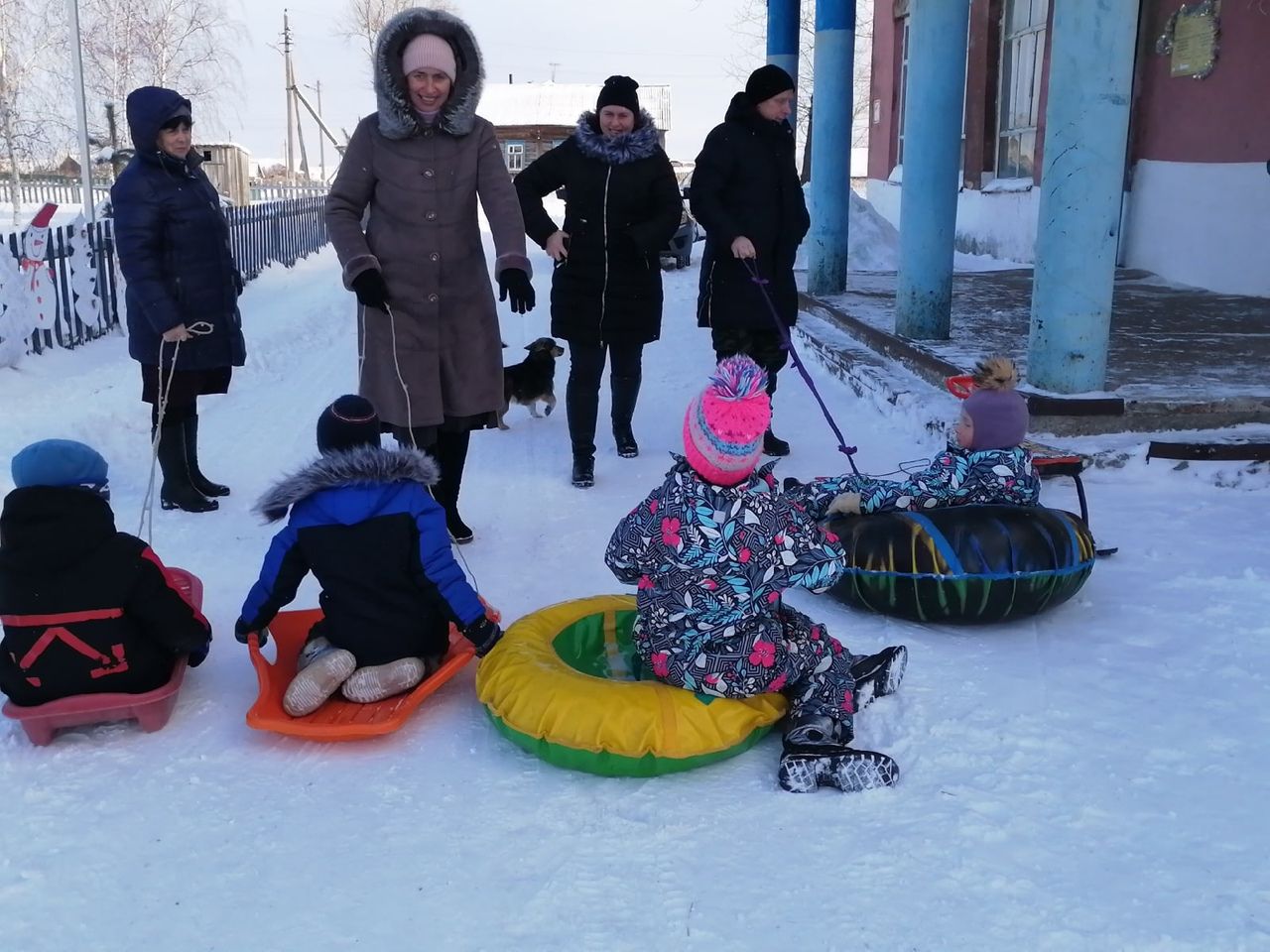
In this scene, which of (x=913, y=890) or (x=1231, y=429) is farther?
(x=1231, y=429)

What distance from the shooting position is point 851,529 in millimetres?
3592

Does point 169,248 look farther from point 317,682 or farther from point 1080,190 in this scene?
point 1080,190

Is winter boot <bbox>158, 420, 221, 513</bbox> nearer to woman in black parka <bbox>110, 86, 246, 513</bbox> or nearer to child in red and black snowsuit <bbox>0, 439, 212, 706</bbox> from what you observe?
woman in black parka <bbox>110, 86, 246, 513</bbox>

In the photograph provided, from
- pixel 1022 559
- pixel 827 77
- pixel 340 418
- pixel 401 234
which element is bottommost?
pixel 1022 559

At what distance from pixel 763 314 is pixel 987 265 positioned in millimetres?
→ 8270

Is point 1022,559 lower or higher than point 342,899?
higher

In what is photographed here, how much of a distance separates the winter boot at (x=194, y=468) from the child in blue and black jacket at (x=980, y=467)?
2.78 m

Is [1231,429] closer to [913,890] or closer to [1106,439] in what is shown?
[1106,439]

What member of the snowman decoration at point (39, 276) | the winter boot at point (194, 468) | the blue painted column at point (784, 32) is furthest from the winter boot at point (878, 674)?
the blue painted column at point (784, 32)

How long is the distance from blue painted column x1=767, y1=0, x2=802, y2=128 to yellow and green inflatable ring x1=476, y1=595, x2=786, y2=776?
30.6 ft

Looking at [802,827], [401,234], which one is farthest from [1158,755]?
[401,234]

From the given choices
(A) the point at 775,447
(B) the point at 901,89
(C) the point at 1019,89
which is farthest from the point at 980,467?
(B) the point at 901,89

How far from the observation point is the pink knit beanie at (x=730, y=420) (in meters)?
2.60

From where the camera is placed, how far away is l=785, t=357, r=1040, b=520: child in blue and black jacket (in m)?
3.70
